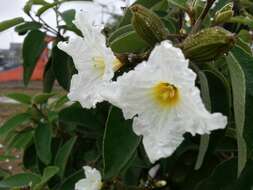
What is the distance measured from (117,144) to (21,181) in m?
0.61

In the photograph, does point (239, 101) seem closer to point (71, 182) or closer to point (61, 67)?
point (71, 182)

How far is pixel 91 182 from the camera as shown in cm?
98

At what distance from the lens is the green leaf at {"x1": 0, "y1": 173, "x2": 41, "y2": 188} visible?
125 cm

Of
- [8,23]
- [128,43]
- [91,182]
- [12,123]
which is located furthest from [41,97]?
[128,43]

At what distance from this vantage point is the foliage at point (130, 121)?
26.1 inches

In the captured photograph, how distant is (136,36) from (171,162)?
380 mm

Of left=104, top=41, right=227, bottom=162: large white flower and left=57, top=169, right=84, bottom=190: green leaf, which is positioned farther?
left=57, top=169, right=84, bottom=190: green leaf

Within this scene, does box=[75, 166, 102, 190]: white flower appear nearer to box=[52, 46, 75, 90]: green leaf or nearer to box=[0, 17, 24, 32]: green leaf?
box=[52, 46, 75, 90]: green leaf

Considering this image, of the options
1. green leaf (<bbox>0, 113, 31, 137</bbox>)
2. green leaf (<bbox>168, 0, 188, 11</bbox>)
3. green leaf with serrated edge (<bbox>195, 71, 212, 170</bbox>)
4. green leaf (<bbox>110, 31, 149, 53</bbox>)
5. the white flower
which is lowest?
green leaf (<bbox>0, 113, 31, 137</bbox>)

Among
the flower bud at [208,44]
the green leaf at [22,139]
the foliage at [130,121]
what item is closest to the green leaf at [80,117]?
the foliage at [130,121]

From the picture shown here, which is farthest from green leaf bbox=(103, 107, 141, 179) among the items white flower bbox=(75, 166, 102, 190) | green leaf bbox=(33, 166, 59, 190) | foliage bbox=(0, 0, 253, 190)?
green leaf bbox=(33, 166, 59, 190)

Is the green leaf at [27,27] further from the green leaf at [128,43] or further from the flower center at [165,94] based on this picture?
the flower center at [165,94]

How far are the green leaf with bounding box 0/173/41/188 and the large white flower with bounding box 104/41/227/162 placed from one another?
2.15 feet

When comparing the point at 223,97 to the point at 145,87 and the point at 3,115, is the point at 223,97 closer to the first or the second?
the point at 145,87
